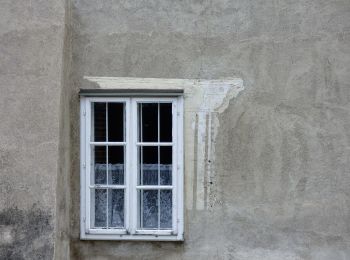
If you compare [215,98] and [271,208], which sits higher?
[215,98]

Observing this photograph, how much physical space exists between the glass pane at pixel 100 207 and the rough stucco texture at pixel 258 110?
0.71 ft

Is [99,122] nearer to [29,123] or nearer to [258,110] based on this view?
[29,123]

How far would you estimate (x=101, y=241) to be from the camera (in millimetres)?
6844

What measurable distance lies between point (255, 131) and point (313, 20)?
1378 mm

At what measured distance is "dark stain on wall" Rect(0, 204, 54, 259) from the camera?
246 inches

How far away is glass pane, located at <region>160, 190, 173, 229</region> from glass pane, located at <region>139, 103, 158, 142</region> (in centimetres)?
61

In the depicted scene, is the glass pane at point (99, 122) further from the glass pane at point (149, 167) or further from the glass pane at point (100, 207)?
the glass pane at point (100, 207)

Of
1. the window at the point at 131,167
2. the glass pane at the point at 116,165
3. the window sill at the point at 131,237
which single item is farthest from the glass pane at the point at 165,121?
the window sill at the point at 131,237

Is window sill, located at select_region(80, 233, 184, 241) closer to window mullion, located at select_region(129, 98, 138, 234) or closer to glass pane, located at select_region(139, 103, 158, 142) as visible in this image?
window mullion, located at select_region(129, 98, 138, 234)

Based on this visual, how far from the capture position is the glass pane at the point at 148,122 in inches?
270

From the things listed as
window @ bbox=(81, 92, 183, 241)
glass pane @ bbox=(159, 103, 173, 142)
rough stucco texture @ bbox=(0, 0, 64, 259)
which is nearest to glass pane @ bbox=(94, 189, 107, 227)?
window @ bbox=(81, 92, 183, 241)

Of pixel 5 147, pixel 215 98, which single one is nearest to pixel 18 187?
pixel 5 147

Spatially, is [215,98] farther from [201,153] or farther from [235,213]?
[235,213]

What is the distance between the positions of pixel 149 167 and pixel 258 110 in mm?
1356
